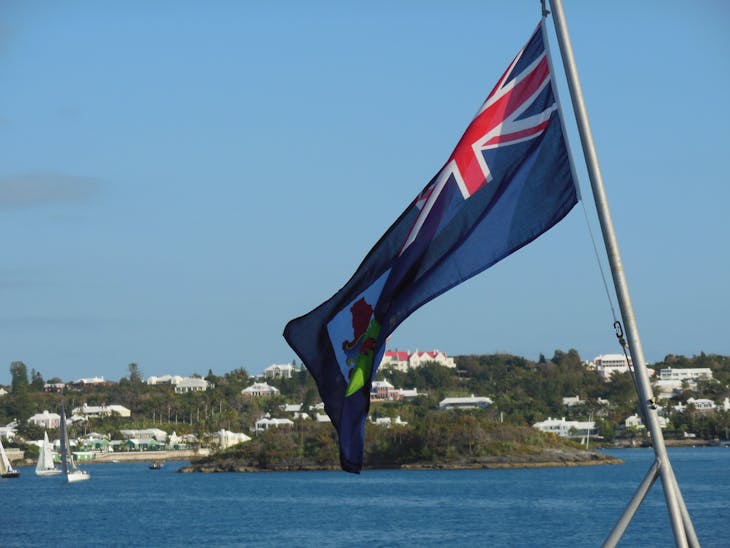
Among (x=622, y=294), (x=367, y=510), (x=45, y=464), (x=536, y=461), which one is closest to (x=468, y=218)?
(x=622, y=294)

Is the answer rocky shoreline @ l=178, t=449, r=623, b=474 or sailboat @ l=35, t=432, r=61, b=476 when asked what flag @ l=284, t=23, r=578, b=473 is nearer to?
rocky shoreline @ l=178, t=449, r=623, b=474

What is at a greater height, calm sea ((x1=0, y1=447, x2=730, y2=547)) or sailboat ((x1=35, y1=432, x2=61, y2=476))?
sailboat ((x1=35, y1=432, x2=61, y2=476))

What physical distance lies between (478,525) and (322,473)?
98159 millimetres

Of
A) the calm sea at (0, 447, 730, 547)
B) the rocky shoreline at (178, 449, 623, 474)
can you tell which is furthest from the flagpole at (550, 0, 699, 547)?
the rocky shoreline at (178, 449, 623, 474)

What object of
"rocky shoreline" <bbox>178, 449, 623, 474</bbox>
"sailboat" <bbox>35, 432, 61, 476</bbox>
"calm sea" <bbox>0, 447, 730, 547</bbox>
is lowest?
"calm sea" <bbox>0, 447, 730, 547</bbox>

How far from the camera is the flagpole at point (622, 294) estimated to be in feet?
34.0

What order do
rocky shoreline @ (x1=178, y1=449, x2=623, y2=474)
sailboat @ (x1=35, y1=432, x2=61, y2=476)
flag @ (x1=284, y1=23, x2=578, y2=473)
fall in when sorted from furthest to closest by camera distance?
sailboat @ (x1=35, y1=432, x2=61, y2=476) < rocky shoreline @ (x1=178, y1=449, x2=623, y2=474) < flag @ (x1=284, y1=23, x2=578, y2=473)

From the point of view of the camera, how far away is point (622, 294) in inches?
408

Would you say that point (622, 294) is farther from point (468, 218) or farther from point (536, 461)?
point (536, 461)

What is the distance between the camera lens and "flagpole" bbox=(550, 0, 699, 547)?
10.4m

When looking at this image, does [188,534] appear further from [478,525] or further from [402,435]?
[402,435]

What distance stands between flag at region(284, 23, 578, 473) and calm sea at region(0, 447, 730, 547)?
5528 cm

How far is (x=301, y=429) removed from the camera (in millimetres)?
183000

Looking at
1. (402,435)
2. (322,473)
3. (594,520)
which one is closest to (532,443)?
(402,435)
